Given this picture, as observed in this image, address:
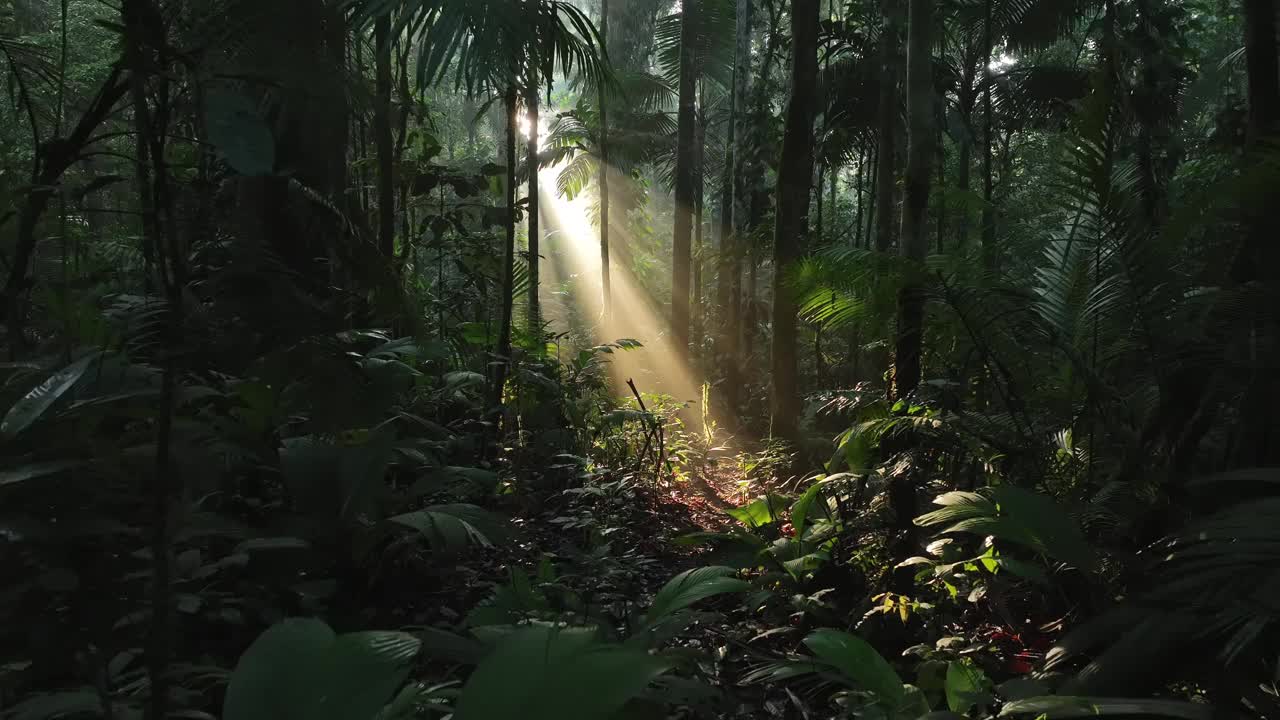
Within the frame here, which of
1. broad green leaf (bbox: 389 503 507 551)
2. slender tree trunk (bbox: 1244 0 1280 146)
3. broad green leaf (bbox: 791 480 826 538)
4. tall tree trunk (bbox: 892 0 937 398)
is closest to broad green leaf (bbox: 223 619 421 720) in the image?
broad green leaf (bbox: 389 503 507 551)

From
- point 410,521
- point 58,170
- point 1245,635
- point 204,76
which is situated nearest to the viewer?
point 204,76

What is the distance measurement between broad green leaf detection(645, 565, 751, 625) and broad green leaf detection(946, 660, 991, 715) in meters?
0.71

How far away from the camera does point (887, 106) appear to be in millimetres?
8039

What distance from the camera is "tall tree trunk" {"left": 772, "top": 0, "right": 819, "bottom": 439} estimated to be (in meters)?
6.04

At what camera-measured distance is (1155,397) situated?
10.8 ft

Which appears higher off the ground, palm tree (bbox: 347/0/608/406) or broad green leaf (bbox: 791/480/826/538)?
palm tree (bbox: 347/0/608/406)

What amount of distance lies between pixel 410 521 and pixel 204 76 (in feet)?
5.93

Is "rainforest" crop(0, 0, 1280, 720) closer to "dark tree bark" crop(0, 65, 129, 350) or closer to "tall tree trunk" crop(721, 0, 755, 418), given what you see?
"dark tree bark" crop(0, 65, 129, 350)

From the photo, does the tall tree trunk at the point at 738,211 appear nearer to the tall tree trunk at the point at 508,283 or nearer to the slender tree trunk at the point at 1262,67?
the tall tree trunk at the point at 508,283

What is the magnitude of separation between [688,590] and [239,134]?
2.06 m

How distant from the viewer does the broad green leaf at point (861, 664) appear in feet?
7.63

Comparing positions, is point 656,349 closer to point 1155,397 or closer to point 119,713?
point 1155,397

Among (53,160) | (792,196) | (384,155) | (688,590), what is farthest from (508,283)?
(53,160)

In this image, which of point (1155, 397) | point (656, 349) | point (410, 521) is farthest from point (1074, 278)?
point (656, 349)
